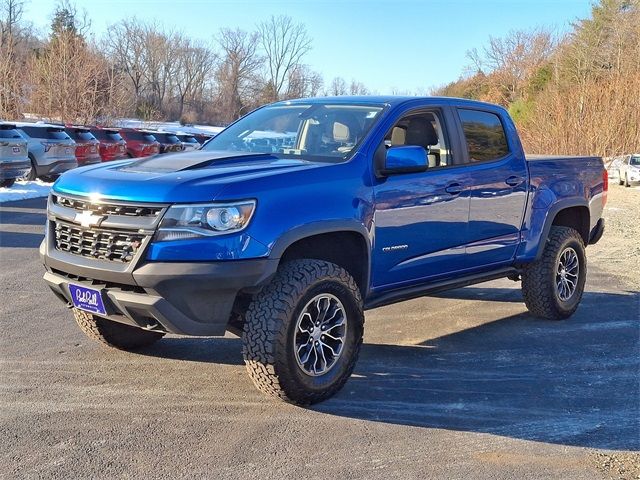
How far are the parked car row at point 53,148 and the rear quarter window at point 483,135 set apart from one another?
7970 millimetres

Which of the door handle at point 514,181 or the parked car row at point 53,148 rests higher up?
the door handle at point 514,181

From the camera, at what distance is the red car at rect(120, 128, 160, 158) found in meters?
23.8

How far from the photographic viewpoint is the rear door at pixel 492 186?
5406 mm

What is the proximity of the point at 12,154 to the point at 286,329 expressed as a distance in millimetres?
13262

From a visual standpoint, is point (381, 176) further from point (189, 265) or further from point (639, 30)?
point (639, 30)

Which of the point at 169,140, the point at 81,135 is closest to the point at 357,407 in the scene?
the point at 81,135

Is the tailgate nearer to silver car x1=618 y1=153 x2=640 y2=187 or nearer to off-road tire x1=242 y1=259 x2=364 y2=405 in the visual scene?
off-road tire x1=242 y1=259 x2=364 y2=405

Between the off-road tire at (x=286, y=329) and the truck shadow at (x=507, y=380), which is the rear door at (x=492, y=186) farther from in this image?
the off-road tire at (x=286, y=329)

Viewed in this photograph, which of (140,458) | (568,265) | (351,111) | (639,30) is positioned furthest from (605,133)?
(140,458)

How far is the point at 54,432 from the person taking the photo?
3680mm

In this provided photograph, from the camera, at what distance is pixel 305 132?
5.02m

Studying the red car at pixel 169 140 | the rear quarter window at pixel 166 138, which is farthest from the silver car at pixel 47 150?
the rear quarter window at pixel 166 138

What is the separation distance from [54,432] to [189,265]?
1.16m

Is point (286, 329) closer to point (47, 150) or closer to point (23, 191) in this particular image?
→ point (23, 191)
